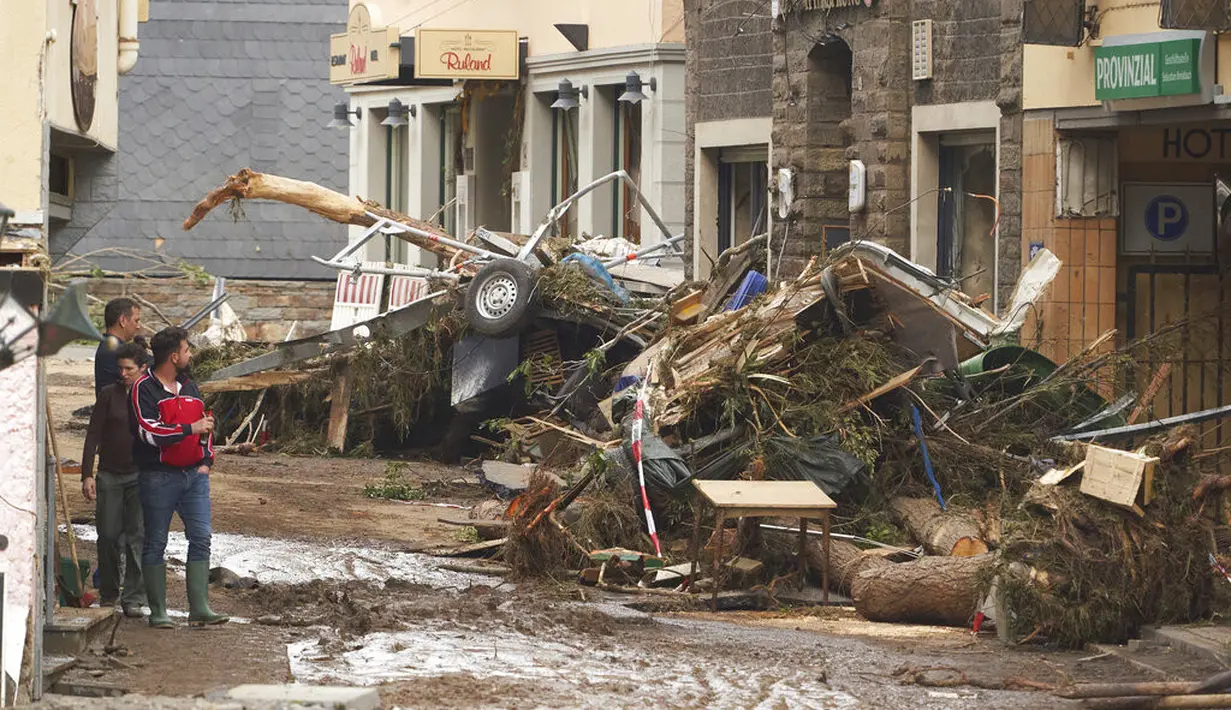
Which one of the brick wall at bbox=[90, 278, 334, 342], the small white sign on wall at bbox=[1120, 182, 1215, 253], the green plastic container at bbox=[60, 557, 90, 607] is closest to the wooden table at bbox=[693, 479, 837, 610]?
the green plastic container at bbox=[60, 557, 90, 607]

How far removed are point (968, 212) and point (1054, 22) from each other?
380cm

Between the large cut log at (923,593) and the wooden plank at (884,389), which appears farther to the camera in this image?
the wooden plank at (884,389)

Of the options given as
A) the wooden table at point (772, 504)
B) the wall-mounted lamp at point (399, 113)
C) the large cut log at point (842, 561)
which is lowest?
the large cut log at point (842, 561)

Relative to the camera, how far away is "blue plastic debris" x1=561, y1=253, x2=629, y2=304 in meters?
20.8

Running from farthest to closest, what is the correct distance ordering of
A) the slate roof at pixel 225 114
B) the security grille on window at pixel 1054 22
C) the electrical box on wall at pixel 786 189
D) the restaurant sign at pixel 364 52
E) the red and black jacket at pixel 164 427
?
the slate roof at pixel 225 114
the restaurant sign at pixel 364 52
the electrical box on wall at pixel 786 189
the security grille on window at pixel 1054 22
the red and black jacket at pixel 164 427

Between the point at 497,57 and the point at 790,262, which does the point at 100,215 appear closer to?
the point at 790,262

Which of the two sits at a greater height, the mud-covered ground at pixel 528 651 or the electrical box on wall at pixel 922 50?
the electrical box on wall at pixel 922 50

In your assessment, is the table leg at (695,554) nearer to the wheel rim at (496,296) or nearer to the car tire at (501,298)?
the car tire at (501,298)

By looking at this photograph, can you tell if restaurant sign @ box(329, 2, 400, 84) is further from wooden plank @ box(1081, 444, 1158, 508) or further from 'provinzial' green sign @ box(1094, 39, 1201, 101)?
wooden plank @ box(1081, 444, 1158, 508)

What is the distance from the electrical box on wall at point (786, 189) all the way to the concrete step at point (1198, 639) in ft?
36.4

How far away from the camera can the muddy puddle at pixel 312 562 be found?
45.6 ft

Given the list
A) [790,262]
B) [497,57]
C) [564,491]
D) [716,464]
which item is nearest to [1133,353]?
[716,464]

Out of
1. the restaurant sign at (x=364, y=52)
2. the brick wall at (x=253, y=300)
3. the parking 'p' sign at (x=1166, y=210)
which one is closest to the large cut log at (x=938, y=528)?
the parking 'p' sign at (x=1166, y=210)

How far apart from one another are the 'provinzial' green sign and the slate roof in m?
22.9
